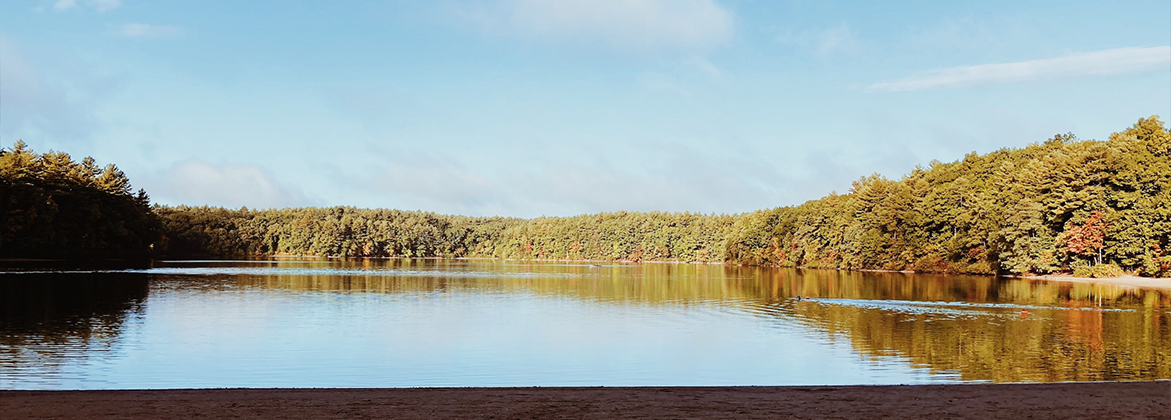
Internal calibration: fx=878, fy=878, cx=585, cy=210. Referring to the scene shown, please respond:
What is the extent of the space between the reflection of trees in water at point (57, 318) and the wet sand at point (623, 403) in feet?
21.1

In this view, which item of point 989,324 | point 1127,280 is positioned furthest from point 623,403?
point 1127,280

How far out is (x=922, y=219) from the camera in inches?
3095

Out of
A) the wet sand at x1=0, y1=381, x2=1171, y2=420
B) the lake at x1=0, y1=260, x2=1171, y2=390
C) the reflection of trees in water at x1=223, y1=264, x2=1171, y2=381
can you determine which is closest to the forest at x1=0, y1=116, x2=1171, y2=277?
the reflection of trees in water at x1=223, y1=264, x2=1171, y2=381

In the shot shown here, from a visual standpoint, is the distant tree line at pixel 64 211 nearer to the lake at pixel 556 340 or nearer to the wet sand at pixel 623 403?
the lake at pixel 556 340

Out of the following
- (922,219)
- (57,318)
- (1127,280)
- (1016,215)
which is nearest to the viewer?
(57,318)

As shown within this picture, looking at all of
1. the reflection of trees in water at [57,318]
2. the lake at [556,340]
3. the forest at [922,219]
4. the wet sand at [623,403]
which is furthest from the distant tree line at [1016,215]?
the reflection of trees in water at [57,318]

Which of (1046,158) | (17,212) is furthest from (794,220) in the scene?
(17,212)

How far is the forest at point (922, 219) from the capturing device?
55312mm

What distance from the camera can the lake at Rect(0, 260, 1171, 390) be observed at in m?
15.2

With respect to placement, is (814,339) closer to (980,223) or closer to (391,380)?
(391,380)

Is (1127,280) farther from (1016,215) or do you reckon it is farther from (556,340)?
(556,340)

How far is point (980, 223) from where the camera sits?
230ft

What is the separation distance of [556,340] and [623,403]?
1200 cm

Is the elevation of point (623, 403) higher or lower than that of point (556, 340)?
higher
